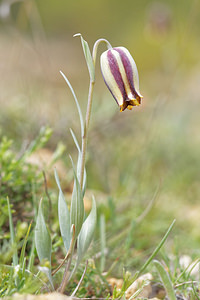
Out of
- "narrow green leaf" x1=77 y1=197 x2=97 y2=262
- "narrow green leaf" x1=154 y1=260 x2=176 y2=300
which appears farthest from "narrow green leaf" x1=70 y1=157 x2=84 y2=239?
"narrow green leaf" x1=154 y1=260 x2=176 y2=300

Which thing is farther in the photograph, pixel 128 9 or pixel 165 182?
pixel 128 9

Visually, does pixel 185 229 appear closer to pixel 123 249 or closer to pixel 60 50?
pixel 123 249

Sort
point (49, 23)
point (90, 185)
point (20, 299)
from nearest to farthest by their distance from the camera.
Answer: point (20, 299), point (90, 185), point (49, 23)

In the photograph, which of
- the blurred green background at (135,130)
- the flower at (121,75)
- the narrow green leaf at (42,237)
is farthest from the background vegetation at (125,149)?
the flower at (121,75)

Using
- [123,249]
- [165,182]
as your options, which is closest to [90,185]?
[165,182]

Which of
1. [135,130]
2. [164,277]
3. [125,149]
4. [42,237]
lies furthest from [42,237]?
[135,130]

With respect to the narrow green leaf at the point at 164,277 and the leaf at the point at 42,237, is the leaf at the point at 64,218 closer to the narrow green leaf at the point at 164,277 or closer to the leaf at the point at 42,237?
the leaf at the point at 42,237
